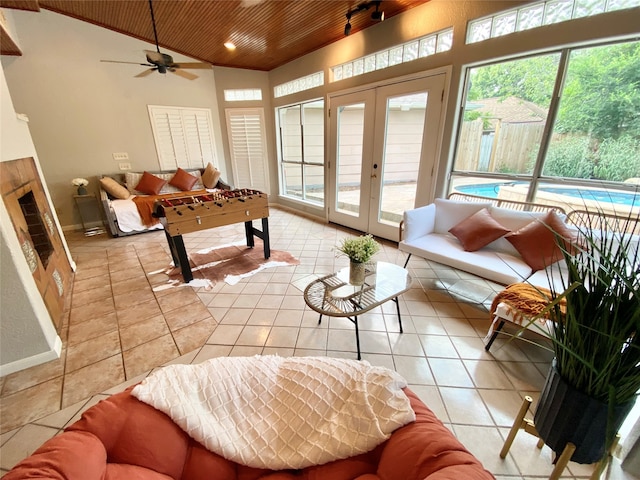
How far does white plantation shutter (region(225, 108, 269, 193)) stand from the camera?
5.80 meters

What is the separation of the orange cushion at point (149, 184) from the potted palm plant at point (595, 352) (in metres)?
5.62

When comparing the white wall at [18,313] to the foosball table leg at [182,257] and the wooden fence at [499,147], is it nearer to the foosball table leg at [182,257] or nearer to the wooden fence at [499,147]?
the foosball table leg at [182,257]

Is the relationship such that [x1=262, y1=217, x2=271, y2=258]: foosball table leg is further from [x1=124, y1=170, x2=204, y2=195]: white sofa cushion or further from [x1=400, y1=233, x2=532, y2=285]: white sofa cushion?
[x1=124, y1=170, x2=204, y2=195]: white sofa cushion

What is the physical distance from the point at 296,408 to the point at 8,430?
1.68 meters

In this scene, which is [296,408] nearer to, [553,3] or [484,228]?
[484,228]

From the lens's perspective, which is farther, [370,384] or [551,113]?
[551,113]

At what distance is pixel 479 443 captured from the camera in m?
1.34

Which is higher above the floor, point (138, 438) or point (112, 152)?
point (112, 152)

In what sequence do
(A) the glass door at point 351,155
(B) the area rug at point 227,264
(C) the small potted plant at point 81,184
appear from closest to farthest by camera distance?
1. (B) the area rug at point 227,264
2. (A) the glass door at point 351,155
3. (C) the small potted plant at point 81,184

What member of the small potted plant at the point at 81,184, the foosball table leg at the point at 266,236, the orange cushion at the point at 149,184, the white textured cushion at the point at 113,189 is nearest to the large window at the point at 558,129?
the foosball table leg at the point at 266,236

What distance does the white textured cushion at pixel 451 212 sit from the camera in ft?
9.02

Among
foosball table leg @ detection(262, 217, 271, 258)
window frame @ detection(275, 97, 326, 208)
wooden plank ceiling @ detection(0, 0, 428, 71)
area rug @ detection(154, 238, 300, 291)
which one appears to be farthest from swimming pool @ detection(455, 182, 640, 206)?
window frame @ detection(275, 97, 326, 208)

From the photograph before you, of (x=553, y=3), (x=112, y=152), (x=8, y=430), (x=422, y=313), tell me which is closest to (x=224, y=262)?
(x=8, y=430)

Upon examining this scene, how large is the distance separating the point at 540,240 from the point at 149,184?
571 centimetres
